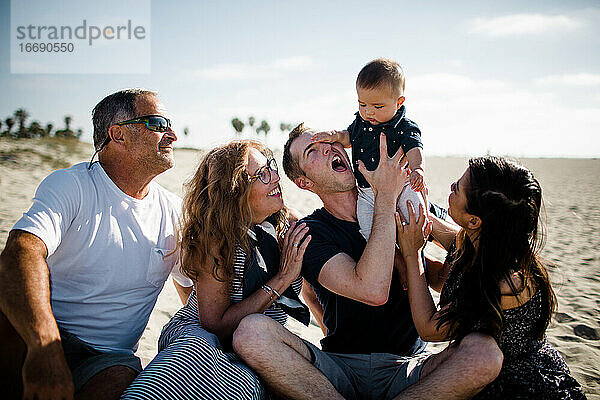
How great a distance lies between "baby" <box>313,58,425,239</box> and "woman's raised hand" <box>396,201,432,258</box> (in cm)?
24

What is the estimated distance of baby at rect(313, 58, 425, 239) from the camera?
337 cm

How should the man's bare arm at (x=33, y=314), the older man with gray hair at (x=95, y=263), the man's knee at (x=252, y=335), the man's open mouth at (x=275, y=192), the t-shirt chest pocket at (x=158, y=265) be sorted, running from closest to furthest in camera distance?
the man's bare arm at (x=33, y=314)
the older man with gray hair at (x=95, y=263)
the man's knee at (x=252, y=335)
the t-shirt chest pocket at (x=158, y=265)
the man's open mouth at (x=275, y=192)

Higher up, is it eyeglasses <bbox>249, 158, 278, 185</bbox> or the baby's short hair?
the baby's short hair

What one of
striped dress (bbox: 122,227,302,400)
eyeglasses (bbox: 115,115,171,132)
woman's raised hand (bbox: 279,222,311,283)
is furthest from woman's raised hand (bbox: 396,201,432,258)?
eyeglasses (bbox: 115,115,171,132)

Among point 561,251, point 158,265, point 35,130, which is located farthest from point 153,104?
point 35,130

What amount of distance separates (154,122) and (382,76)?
1820mm

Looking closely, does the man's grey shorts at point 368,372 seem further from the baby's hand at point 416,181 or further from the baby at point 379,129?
the baby's hand at point 416,181

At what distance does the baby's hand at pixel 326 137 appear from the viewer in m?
3.48

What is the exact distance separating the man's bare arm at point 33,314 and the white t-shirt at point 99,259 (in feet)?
0.92

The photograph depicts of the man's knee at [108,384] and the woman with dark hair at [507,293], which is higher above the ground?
the woman with dark hair at [507,293]

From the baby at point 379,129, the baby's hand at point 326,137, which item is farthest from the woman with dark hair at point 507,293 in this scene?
the baby's hand at point 326,137

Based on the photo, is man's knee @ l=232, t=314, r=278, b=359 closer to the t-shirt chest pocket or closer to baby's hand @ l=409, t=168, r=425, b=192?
the t-shirt chest pocket

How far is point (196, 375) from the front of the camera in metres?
2.34

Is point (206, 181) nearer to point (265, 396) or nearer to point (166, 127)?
point (166, 127)
